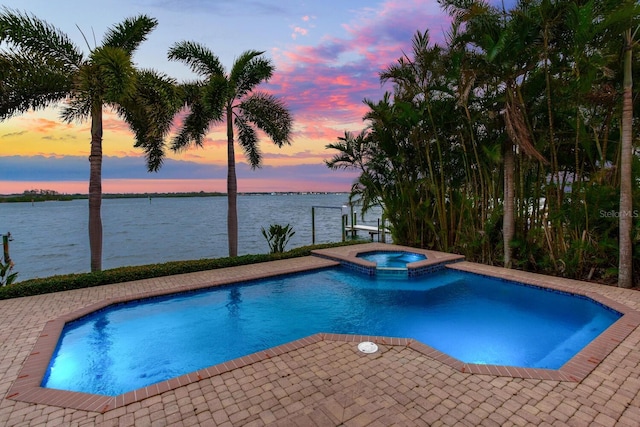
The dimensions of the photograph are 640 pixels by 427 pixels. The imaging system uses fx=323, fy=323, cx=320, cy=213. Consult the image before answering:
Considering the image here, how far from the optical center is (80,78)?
24.3 ft

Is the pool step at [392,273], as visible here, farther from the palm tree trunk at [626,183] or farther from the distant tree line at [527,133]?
the palm tree trunk at [626,183]

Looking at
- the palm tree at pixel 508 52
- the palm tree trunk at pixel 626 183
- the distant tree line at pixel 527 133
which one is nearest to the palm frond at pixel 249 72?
the distant tree line at pixel 527 133

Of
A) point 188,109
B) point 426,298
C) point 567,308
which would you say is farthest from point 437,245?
point 188,109

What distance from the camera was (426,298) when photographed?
279 inches

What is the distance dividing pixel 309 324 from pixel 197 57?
332 inches

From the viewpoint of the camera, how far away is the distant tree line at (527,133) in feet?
20.4

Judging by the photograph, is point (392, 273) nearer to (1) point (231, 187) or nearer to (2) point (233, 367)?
(2) point (233, 367)

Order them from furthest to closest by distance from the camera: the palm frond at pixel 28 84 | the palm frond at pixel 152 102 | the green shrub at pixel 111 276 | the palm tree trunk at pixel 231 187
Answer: the palm tree trunk at pixel 231 187 < the palm frond at pixel 152 102 < the palm frond at pixel 28 84 < the green shrub at pixel 111 276

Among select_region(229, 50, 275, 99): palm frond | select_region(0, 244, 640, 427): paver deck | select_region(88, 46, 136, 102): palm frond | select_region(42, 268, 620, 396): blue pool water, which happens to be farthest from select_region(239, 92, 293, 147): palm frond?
select_region(0, 244, 640, 427): paver deck

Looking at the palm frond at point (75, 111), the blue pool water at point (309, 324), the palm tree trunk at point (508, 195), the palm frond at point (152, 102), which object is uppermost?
the palm frond at point (152, 102)

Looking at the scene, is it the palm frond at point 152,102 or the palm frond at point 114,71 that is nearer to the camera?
the palm frond at point 114,71

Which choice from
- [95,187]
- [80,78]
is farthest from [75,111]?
[95,187]

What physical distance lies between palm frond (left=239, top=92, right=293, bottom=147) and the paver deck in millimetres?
8257

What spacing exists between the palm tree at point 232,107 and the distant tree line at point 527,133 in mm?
3338
